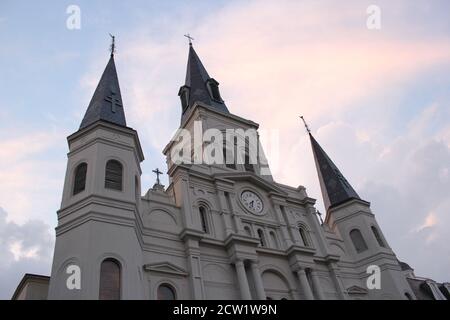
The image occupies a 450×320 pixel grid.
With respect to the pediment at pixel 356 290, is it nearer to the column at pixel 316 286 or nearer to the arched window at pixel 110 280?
the column at pixel 316 286

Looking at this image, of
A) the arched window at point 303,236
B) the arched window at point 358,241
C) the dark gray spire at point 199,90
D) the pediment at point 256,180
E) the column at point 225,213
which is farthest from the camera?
the dark gray spire at point 199,90

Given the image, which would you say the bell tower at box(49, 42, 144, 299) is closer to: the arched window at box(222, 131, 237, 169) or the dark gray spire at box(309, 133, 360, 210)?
the arched window at box(222, 131, 237, 169)

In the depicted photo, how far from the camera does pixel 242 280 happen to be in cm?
1959

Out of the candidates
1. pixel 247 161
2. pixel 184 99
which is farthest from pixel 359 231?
pixel 184 99

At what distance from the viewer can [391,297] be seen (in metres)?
24.0

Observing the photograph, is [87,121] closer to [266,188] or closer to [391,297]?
[266,188]

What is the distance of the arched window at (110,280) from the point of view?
15234mm

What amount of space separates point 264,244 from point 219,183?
423 centimetres

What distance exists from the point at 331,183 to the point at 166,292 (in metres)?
16.9

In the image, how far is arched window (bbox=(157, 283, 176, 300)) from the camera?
17.7 metres

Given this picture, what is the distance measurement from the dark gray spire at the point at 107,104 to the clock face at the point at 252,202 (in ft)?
26.5

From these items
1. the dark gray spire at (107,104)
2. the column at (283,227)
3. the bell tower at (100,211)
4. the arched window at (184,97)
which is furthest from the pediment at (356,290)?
the arched window at (184,97)

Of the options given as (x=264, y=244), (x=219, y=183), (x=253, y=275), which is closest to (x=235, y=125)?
(x=219, y=183)

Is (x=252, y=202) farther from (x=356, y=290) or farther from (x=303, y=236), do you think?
(x=356, y=290)
